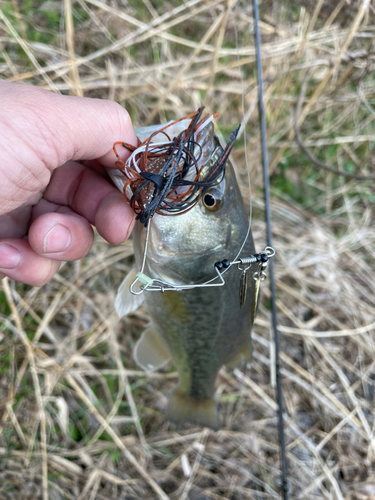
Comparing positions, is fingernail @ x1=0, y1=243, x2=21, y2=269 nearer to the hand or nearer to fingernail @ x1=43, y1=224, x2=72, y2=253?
the hand

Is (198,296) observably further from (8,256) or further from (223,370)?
(223,370)

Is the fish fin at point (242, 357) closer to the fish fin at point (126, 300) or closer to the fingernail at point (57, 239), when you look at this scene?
the fish fin at point (126, 300)

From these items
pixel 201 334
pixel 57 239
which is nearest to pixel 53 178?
pixel 57 239

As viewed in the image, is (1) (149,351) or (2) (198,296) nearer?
(2) (198,296)

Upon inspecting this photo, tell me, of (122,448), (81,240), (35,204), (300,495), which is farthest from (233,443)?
(35,204)

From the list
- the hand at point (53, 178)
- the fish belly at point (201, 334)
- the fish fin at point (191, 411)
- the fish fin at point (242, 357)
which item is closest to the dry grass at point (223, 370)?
the fish fin at point (191, 411)

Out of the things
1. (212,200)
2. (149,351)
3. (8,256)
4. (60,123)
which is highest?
(60,123)

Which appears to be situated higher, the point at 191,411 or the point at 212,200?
the point at 212,200
